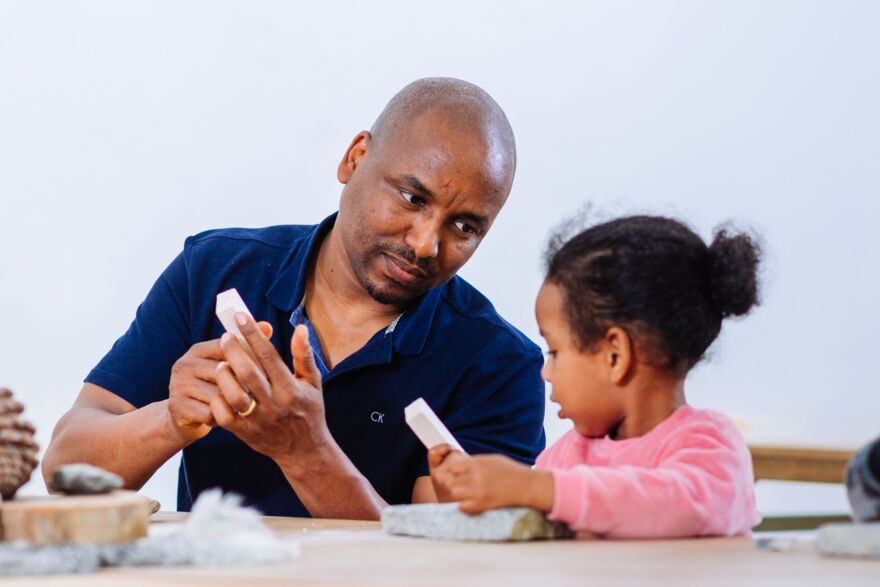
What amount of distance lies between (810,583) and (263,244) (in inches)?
55.4

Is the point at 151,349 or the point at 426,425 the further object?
the point at 151,349

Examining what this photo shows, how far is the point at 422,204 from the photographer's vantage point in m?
1.82

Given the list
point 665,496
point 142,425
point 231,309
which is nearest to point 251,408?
point 231,309

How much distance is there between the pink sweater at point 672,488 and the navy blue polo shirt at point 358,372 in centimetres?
70

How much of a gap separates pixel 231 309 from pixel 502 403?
649mm

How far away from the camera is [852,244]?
311 cm

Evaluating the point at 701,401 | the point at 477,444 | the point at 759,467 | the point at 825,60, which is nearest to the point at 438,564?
the point at 477,444

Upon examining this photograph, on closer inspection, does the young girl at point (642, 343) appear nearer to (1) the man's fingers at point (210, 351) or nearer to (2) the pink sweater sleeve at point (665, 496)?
(2) the pink sweater sleeve at point (665, 496)

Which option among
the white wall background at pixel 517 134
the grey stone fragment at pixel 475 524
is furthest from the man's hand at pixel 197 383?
the white wall background at pixel 517 134

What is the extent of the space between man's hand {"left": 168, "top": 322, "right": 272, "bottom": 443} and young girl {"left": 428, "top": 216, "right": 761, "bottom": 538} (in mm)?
362

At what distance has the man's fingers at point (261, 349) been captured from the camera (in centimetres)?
147

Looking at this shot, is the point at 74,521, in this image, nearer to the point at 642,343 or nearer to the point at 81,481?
the point at 81,481

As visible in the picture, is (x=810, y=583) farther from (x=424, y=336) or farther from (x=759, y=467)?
(x=759, y=467)

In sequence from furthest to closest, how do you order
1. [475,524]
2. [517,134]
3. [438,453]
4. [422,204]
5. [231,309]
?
[517,134]
[422,204]
[231,309]
[438,453]
[475,524]
